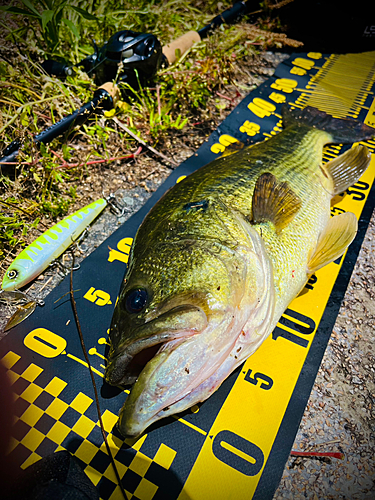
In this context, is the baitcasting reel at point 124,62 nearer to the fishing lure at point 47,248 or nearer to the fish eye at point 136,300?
the fishing lure at point 47,248

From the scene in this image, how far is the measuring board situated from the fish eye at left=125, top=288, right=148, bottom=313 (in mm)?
694

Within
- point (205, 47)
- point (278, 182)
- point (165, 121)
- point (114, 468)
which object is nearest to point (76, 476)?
point (114, 468)

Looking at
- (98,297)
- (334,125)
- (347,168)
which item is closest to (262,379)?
(98,297)

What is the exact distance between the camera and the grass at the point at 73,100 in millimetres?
2762

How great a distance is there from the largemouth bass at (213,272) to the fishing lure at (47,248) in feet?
2.77

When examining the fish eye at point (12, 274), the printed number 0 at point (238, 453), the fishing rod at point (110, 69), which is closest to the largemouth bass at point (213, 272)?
the printed number 0 at point (238, 453)

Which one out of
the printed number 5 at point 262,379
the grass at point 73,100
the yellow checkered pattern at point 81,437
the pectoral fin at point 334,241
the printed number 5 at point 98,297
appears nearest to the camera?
the yellow checkered pattern at point 81,437

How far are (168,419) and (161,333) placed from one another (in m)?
0.83

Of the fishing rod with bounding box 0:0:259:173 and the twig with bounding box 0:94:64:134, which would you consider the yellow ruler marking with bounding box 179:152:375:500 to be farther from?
the twig with bounding box 0:94:64:134

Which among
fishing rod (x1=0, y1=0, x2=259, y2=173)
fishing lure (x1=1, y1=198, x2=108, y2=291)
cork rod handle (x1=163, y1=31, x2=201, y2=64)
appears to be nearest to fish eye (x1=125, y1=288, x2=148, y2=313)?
fishing lure (x1=1, y1=198, x2=108, y2=291)

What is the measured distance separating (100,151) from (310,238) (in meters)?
2.28

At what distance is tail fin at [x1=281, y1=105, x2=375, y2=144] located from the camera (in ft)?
10.9

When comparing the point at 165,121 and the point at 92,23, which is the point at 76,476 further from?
the point at 92,23

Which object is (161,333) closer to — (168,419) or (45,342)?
(168,419)
